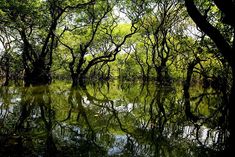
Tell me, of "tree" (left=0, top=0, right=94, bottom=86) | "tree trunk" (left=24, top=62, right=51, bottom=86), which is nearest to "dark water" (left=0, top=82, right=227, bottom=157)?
"tree" (left=0, top=0, right=94, bottom=86)

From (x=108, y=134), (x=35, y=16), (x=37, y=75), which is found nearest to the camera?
(x=108, y=134)

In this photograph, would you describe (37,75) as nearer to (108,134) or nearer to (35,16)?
(35,16)

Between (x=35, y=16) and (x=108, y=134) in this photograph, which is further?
(x=35, y=16)

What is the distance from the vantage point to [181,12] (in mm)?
34406

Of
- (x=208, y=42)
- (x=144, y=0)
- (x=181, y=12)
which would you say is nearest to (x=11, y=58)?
(x=144, y=0)

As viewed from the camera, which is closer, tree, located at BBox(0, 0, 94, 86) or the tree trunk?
tree, located at BBox(0, 0, 94, 86)

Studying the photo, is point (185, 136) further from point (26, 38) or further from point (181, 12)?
point (181, 12)

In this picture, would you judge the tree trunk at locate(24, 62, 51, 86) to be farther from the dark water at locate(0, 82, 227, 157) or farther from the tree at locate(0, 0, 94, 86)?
the dark water at locate(0, 82, 227, 157)

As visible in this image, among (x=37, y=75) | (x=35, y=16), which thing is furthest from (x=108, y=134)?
(x=37, y=75)

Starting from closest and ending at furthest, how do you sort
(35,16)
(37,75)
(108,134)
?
(108,134), (35,16), (37,75)

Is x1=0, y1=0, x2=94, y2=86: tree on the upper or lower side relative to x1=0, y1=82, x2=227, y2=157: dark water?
upper

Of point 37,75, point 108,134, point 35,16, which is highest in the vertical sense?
point 35,16

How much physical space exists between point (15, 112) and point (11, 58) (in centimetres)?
3412

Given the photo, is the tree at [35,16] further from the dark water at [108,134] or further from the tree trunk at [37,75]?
the dark water at [108,134]
